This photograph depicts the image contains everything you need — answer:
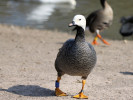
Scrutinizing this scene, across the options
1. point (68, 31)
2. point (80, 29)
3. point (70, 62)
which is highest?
point (80, 29)

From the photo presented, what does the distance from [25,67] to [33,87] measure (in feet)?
5.00

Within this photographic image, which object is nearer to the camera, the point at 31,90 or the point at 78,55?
the point at 78,55

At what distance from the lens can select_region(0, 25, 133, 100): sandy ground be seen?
558 cm

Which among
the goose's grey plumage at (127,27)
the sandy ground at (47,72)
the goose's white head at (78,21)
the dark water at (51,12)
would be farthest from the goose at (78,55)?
the dark water at (51,12)

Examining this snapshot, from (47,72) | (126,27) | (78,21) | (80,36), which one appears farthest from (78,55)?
(126,27)

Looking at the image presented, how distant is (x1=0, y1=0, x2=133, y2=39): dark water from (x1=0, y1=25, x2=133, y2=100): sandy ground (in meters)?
2.89

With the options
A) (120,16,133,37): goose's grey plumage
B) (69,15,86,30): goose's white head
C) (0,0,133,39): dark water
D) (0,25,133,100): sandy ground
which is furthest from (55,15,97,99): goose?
(0,0,133,39): dark water

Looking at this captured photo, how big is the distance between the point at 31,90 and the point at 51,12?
12078 mm

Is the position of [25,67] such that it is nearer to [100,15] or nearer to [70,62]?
[70,62]

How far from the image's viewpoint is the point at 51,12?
686 inches

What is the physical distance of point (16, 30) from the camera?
1270 centimetres

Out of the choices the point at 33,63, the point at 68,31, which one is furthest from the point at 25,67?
the point at 68,31

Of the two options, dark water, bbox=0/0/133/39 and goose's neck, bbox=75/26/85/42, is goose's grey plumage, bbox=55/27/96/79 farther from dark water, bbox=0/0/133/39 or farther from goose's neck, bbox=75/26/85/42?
dark water, bbox=0/0/133/39

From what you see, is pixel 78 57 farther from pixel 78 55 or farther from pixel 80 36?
pixel 80 36
